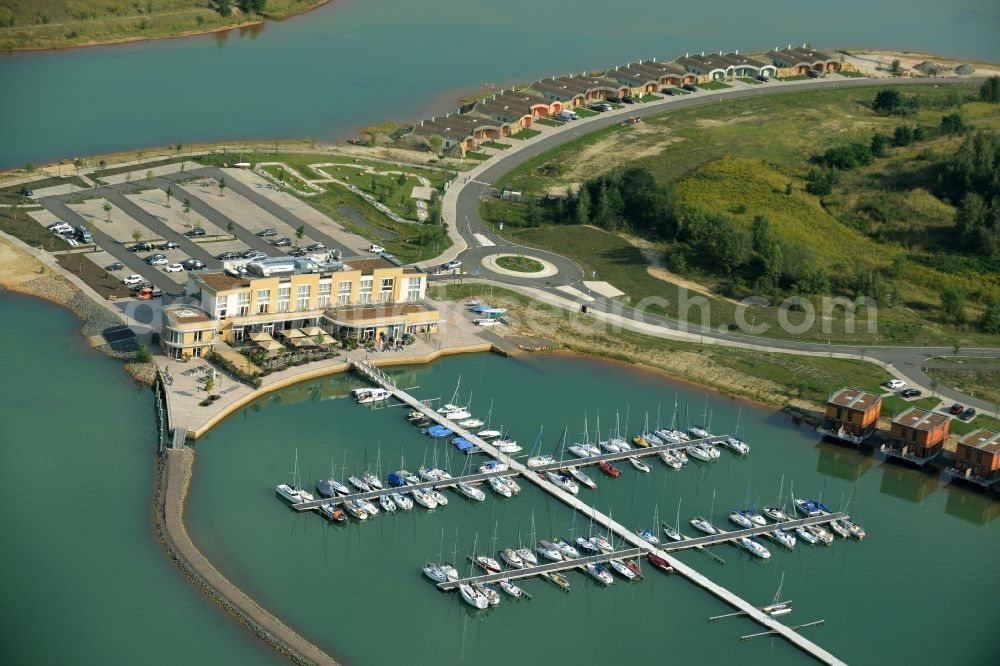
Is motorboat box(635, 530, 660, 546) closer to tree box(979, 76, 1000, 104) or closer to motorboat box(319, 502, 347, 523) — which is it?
motorboat box(319, 502, 347, 523)

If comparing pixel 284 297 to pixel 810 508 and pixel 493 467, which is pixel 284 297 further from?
pixel 810 508

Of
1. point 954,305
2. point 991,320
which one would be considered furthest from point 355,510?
point 991,320

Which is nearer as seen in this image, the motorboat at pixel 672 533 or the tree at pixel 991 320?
the motorboat at pixel 672 533

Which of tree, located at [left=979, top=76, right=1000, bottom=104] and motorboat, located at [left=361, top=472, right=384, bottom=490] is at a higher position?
tree, located at [left=979, top=76, right=1000, bottom=104]

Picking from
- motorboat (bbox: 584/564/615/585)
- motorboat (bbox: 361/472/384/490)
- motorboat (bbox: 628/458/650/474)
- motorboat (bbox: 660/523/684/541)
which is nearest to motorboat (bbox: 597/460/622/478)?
motorboat (bbox: 628/458/650/474)

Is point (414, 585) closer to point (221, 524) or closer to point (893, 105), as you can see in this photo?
point (221, 524)

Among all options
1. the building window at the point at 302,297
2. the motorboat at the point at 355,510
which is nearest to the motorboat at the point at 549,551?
the motorboat at the point at 355,510

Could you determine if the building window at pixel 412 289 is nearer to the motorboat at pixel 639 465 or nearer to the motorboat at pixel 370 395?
the motorboat at pixel 370 395
